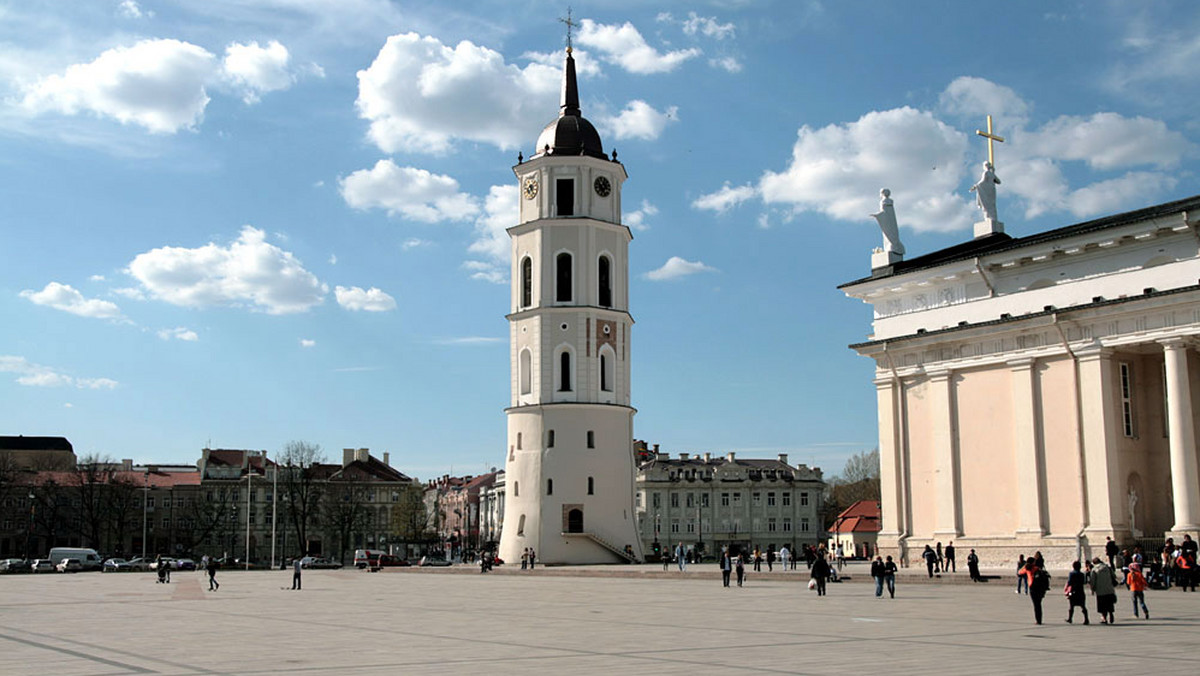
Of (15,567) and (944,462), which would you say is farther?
(15,567)

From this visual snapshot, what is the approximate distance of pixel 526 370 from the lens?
6594cm

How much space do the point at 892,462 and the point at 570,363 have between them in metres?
24.5

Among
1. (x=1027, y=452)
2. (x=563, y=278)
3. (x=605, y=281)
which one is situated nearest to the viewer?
(x=1027, y=452)

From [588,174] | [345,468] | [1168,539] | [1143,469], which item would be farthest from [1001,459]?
[345,468]

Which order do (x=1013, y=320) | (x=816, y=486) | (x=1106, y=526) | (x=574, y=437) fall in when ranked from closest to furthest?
(x=1106, y=526) → (x=1013, y=320) → (x=574, y=437) → (x=816, y=486)

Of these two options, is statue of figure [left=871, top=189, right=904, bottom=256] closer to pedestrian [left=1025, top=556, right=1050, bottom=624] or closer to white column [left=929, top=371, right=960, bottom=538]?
white column [left=929, top=371, right=960, bottom=538]

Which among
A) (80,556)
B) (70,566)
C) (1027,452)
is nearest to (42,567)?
(80,556)

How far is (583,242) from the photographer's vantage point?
65.9 m

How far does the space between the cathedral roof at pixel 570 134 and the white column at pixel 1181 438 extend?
38.5 metres

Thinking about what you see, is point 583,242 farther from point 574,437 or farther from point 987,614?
point 987,614

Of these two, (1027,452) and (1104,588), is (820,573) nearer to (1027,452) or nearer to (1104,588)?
(1104,588)

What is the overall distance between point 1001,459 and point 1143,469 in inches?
182

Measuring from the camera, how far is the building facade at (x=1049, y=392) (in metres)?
36.8

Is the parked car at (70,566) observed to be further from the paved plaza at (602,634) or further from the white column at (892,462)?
the white column at (892,462)
